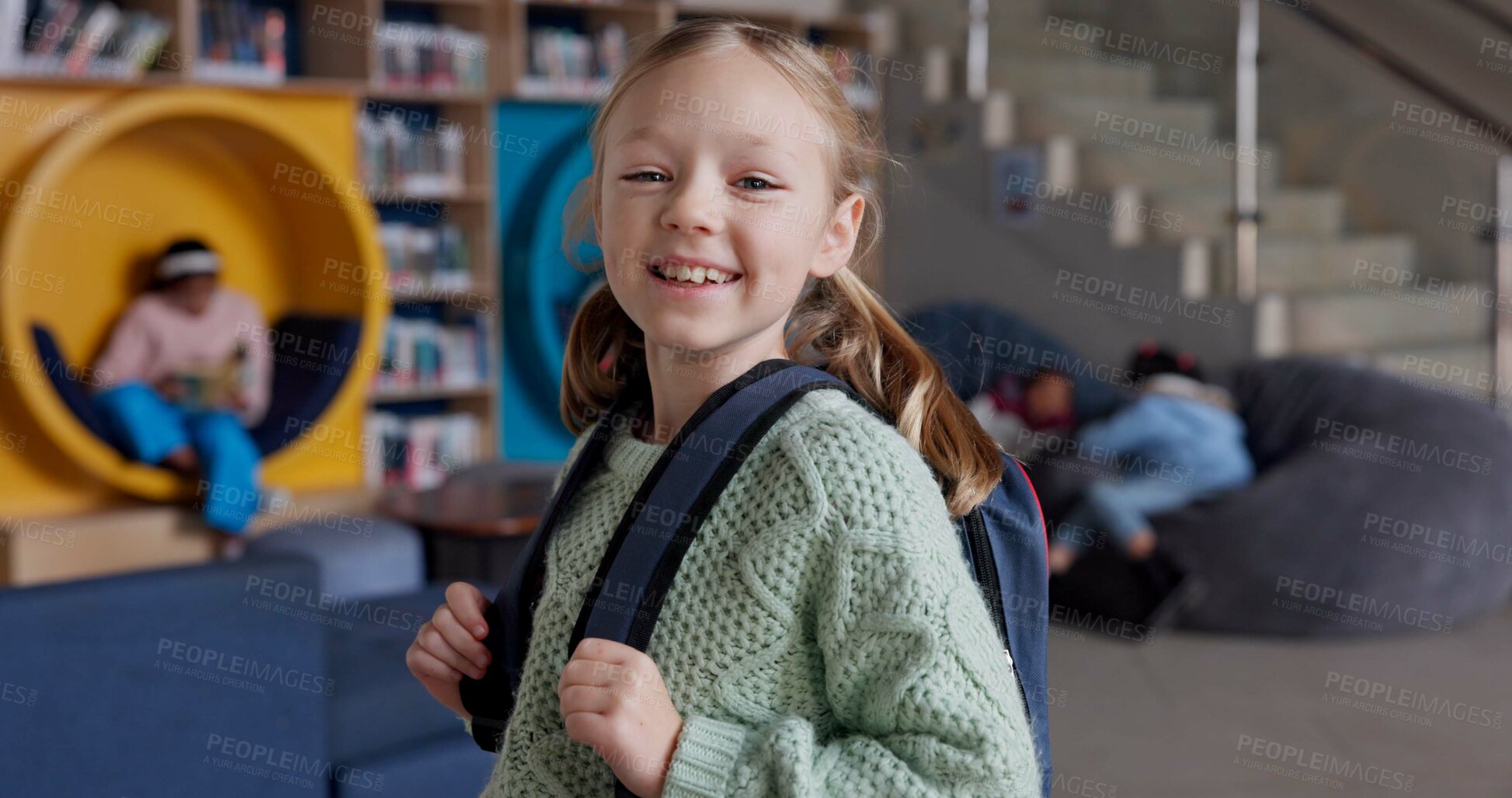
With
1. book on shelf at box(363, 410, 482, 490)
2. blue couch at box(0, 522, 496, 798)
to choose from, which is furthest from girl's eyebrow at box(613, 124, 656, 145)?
book on shelf at box(363, 410, 482, 490)

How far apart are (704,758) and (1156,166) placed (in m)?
5.45

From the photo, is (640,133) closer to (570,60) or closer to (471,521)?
(471,521)

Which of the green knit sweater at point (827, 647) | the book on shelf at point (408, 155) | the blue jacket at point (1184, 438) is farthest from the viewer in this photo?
the book on shelf at point (408, 155)

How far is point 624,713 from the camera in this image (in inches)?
35.1

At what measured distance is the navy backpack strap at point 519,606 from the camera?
1.11m

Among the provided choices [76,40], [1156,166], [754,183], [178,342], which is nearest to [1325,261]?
[1156,166]

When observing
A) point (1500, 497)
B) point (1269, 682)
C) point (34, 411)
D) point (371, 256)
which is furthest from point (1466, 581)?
point (34, 411)

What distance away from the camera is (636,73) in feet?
3.32

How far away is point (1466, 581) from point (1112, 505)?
1.07 metres

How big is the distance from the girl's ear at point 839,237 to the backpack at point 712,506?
0.10 meters

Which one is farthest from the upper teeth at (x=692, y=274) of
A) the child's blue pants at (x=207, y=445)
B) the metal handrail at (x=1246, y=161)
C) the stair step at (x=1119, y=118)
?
the stair step at (x=1119, y=118)

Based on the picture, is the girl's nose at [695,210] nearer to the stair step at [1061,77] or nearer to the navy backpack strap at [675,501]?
the navy backpack strap at [675,501]

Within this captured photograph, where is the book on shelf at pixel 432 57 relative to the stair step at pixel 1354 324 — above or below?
above

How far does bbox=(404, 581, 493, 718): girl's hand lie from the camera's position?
1.11 metres
